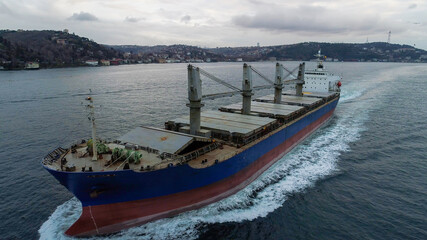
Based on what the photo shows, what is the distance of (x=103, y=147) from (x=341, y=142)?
91.7ft

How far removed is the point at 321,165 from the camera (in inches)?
1040

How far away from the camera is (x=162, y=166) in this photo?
638 inches

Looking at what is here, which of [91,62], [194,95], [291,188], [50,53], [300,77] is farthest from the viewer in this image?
[91,62]

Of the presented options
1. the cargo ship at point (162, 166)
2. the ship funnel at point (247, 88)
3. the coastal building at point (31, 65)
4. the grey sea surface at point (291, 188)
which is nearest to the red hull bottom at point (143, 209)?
the cargo ship at point (162, 166)

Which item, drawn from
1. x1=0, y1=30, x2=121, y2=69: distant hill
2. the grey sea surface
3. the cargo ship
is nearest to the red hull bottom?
the cargo ship

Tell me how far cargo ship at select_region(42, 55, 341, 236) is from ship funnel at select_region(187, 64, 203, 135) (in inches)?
3.0

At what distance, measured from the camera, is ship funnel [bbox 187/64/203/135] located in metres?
20.3

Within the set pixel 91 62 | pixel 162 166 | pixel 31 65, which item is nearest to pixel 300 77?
pixel 162 166

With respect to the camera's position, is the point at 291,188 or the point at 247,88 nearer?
the point at 291,188

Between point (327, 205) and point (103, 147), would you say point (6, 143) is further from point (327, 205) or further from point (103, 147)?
point (327, 205)

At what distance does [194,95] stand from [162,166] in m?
6.89

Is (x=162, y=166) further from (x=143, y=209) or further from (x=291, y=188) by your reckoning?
(x=291, y=188)

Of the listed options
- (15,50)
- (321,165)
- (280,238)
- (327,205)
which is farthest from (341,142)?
(15,50)

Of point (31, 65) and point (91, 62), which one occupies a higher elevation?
point (91, 62)
